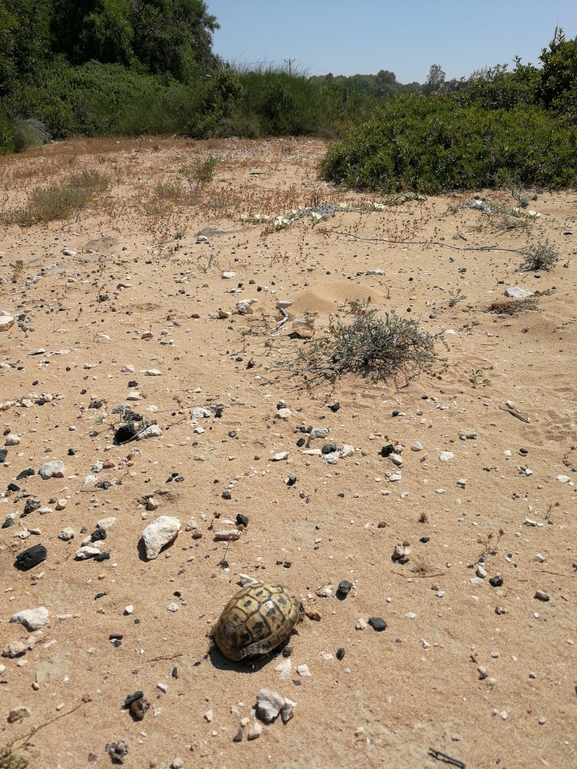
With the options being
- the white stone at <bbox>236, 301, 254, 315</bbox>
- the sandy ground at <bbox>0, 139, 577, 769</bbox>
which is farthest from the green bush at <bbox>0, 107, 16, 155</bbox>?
the white stone at <bbox>236, 301, 254, 315</bbox>

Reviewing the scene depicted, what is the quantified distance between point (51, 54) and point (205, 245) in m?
18.8

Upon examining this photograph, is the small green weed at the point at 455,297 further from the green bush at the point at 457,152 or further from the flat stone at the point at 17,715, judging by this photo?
the flat stone at the point at 17,715

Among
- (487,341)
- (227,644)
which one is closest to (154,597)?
(227,644)

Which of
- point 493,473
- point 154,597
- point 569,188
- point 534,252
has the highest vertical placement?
point 569,188

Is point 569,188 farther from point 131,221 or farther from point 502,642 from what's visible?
point 502,642

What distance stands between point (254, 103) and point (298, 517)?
16178mm

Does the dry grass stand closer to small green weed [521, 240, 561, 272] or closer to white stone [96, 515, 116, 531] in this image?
small green weed [521, 240, 561, 272]

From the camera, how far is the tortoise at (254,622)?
7.14 ft

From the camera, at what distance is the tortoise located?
2.18m

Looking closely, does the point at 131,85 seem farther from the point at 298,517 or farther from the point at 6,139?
the point at 298,517

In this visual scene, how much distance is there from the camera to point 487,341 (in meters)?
4.51

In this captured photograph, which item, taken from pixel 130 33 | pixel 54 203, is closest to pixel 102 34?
pixel 130 33

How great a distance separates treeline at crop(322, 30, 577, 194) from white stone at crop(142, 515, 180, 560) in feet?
23.4

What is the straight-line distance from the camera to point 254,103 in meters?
16.6
